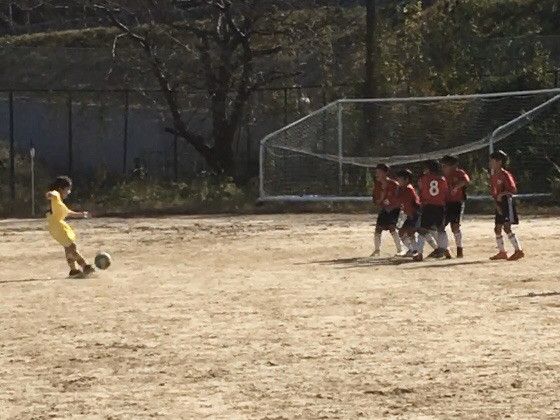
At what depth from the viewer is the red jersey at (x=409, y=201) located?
19.3 metres

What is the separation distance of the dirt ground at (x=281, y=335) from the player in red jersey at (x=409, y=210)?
530mm

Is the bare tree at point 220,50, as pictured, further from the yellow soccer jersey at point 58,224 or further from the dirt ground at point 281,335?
the yellow soccer jersey at point 58,224

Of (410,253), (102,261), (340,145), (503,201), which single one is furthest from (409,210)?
(340,145)

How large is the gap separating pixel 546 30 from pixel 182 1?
1420cm

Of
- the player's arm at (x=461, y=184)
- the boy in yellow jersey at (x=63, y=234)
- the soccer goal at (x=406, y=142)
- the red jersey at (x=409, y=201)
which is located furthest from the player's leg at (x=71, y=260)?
the soccer goal at (x=406, y=142)

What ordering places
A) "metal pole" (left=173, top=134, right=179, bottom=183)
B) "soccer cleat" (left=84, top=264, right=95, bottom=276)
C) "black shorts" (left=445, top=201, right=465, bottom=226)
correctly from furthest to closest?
"metal pole" (left=173, top=134, right=179, bottom=183), "black shorts" (left=445, top=201, right=465, bottom=226), "soccer cleat" (left=84, top=264, right=95, bottom=276)

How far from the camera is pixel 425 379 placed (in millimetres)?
9797

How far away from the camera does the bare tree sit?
3391cm

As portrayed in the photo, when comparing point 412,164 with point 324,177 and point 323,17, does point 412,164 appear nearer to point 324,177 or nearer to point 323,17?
point 324,177

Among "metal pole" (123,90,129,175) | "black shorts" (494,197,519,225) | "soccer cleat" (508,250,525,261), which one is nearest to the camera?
"soccer cleat" (508,250,525,261)

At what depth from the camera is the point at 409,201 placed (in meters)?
19.3

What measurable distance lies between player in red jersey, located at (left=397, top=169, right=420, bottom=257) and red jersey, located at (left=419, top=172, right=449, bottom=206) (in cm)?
29

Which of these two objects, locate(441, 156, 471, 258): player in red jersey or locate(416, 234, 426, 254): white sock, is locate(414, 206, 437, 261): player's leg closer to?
locate(416, 234, 426, 254): white sock

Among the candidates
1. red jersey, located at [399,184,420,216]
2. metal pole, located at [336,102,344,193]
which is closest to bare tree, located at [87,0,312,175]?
metal pole, located at [336,102,344,193]
